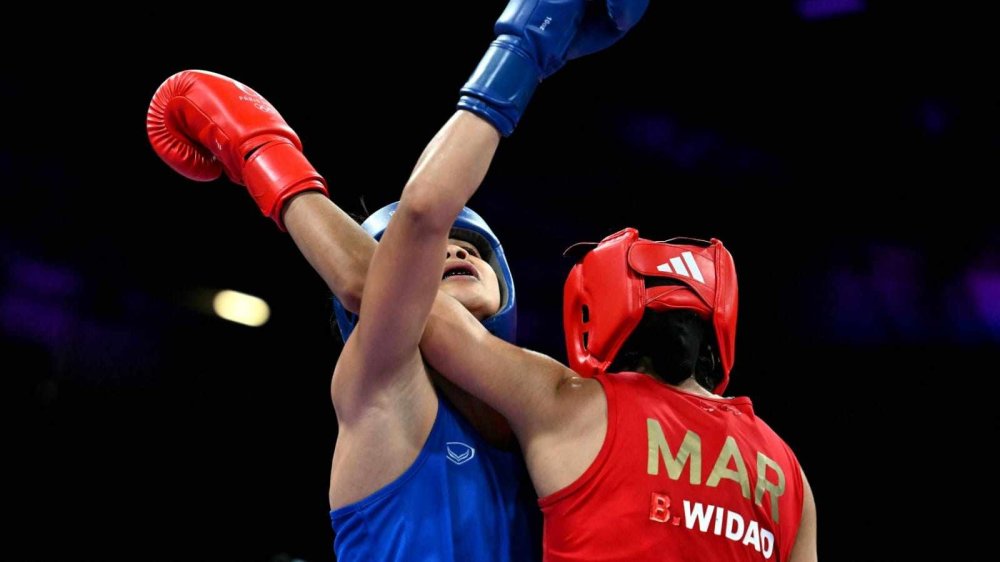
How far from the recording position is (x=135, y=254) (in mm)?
5539

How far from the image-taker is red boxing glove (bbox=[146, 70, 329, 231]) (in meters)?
1.79

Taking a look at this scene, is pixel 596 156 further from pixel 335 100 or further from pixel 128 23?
pixel 128 23

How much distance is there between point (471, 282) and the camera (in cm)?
199

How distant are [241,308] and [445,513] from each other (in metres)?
4.76

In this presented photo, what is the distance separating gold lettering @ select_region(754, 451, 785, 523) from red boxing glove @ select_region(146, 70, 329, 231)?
939 millimetres

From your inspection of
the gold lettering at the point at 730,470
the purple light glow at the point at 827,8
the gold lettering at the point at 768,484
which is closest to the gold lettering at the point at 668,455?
the gold lettering at the point at 730,470

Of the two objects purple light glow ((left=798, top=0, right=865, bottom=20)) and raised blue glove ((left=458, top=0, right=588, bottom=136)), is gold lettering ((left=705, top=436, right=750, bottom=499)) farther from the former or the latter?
purple light glow ((left=798, top=0, right=865, bottom=20))

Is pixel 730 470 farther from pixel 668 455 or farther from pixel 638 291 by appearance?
pixel 638 291

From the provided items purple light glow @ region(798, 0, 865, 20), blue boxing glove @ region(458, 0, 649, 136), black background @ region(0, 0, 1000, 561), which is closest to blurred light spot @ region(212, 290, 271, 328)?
black background @ region(0, 0, 1000, 561)

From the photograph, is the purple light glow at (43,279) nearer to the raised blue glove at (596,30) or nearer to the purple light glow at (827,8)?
the purple light glow at (827,8)

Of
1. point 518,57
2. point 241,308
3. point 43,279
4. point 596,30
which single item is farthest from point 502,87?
point 241,308

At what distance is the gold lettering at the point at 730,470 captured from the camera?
5.43 ft

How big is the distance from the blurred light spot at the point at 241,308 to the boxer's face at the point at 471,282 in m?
4.28

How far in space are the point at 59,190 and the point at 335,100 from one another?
1.55 m
